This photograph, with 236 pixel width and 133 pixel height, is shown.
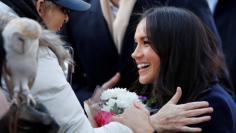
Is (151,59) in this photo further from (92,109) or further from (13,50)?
(13,50)

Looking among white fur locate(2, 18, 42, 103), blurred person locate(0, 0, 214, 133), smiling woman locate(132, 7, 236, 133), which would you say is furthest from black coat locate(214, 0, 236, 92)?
white fur locate(2, 18, 42, 103)

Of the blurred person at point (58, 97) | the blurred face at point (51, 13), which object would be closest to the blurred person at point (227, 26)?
the blurred face at point (51, 13)

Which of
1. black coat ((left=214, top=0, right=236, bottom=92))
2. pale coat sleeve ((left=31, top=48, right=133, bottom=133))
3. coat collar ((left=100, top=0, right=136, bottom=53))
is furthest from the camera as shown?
black coat ((left=214, top=0, right=236, bottom=92))

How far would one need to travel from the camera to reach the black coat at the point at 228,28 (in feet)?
16.7

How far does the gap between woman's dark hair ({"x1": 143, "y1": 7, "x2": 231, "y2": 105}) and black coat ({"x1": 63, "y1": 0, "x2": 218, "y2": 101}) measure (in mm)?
1101

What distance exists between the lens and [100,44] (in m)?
4.57

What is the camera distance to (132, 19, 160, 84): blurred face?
3.29m

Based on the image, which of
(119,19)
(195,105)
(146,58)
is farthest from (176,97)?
(119,19)

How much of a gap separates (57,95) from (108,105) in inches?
32.2

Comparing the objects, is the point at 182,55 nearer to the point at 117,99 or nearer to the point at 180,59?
the point at 180,59

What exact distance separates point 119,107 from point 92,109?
144 millimetres

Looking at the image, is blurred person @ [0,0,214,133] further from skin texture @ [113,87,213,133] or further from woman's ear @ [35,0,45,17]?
woman's ear @ [35,0,45,17]

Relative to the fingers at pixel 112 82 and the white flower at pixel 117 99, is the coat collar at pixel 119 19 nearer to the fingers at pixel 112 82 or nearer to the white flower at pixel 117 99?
the fingers at pixel 112 82

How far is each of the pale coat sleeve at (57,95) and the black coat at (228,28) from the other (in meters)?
2.62
